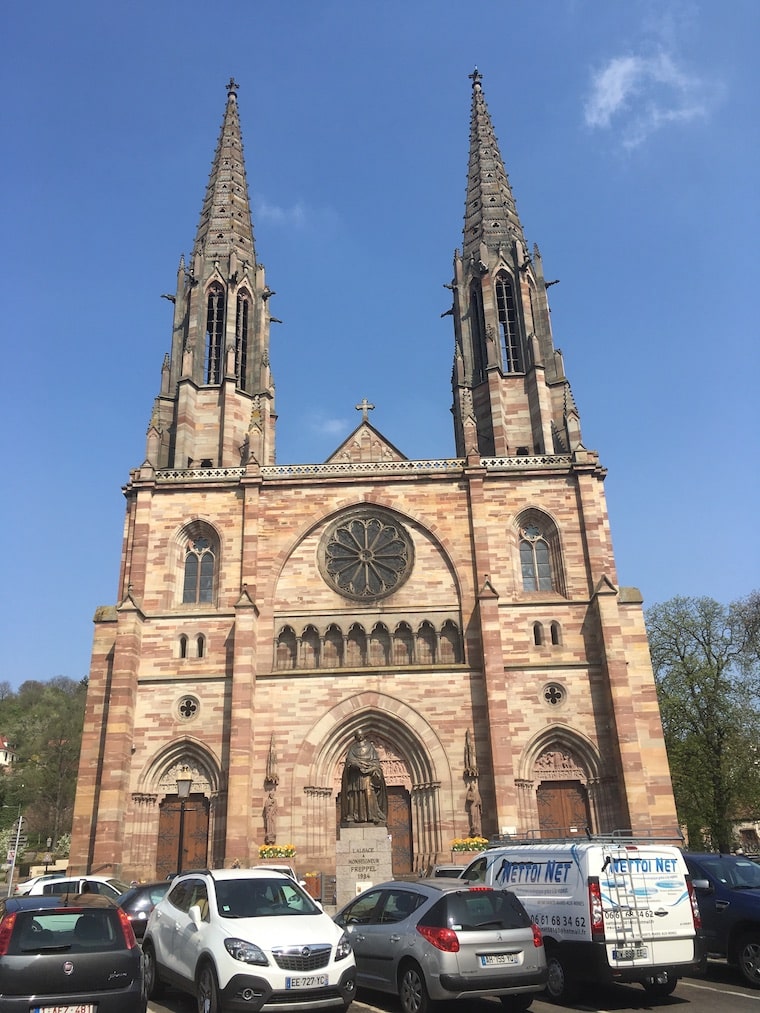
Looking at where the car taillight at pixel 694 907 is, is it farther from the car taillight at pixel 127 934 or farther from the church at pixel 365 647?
the church at pixel 365 647

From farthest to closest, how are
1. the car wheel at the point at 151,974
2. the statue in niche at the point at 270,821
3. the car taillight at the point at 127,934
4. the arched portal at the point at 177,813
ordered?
the arched portal at the point at 177,813 → the statue in niche at the point at 270,821 → the car wheel at the point at 151,974 → the car taillight at the point at 127,934

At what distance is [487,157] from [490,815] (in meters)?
32.2

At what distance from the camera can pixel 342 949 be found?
838 centimetres

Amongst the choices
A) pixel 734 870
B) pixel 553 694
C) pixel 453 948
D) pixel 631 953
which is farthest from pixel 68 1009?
pixel 553 694

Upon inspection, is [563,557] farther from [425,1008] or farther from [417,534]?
[425,1008]

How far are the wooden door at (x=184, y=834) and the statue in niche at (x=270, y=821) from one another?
2316 mm

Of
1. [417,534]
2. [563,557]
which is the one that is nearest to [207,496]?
[417,534]

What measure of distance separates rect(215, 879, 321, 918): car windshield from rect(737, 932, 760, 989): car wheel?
5958 mm

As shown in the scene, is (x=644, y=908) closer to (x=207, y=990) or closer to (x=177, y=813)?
(x=207, y=990)

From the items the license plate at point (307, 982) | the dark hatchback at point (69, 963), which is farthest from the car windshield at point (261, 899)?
the dark hatchback at point (69, 963)

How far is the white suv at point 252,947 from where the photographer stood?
7.85 metres

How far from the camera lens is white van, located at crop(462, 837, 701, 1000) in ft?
30.4

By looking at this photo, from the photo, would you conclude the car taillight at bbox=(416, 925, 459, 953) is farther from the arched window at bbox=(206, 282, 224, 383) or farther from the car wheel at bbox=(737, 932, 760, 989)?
the arched window at bbox=(206, 282, 224, 383)

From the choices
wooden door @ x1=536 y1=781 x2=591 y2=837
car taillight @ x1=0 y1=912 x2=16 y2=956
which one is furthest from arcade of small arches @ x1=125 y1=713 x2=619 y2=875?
car taillight @ x1=0 y1=912 x2=16 y2=956
